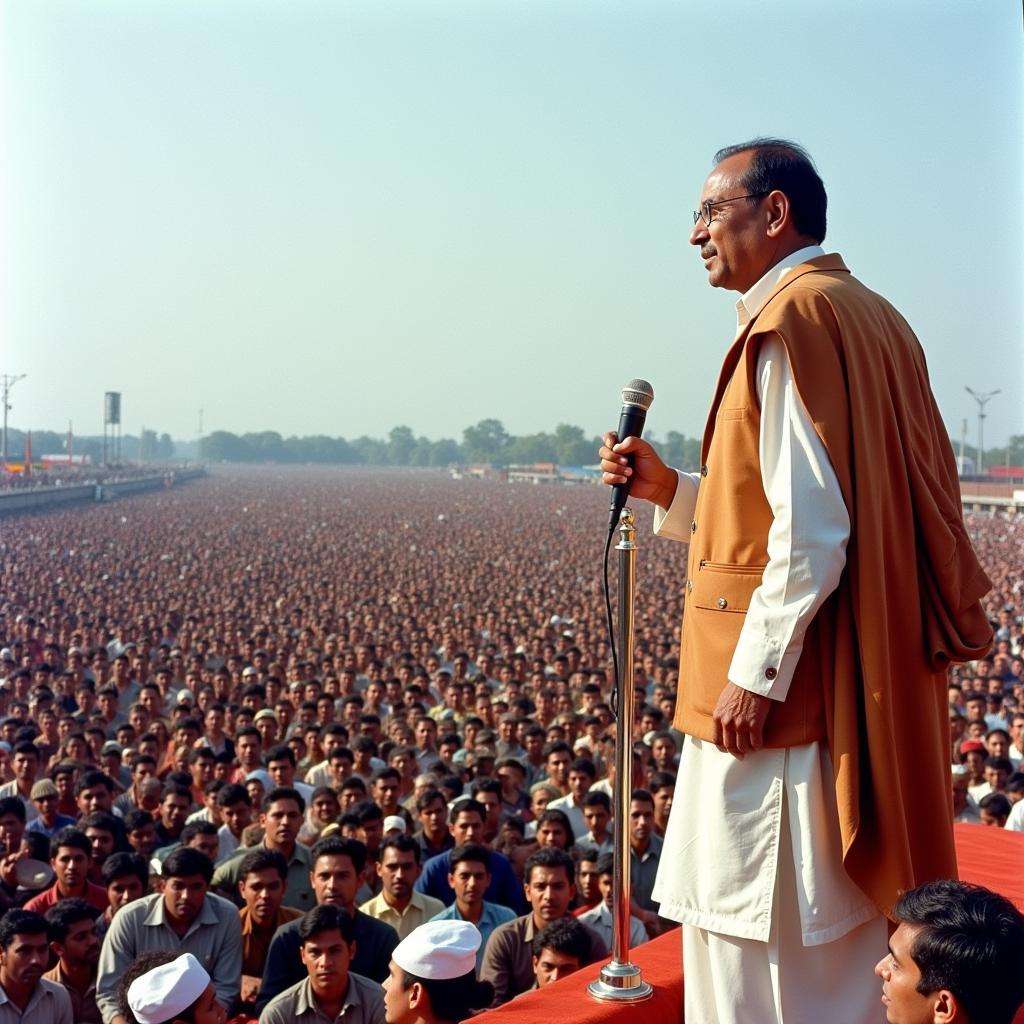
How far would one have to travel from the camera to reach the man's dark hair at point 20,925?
4.91 meters

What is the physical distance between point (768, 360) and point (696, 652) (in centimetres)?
57

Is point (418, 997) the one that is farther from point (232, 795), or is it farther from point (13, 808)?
point (13, 808)

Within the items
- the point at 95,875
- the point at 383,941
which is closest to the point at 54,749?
the point at 95,875

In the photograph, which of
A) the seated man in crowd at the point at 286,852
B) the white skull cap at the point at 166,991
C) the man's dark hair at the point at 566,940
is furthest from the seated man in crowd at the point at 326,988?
the seated man in crowd at the point at 286,852

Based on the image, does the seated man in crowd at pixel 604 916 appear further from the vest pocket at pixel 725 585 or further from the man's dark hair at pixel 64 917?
the vest pocket at pixel 725 585

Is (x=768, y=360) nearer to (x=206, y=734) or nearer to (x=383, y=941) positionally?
(x=383, y=941)

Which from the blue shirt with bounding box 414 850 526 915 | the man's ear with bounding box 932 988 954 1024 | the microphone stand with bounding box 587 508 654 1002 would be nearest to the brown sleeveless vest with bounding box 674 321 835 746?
the microphone stand with bounding box 587 508 654 1002

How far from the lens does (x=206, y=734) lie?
970 cm

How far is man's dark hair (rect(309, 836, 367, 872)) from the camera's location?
18.2 feet

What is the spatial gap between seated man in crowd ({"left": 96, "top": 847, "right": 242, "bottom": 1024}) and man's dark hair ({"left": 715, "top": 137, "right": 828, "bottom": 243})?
4.28 meters

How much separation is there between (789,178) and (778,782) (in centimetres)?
113

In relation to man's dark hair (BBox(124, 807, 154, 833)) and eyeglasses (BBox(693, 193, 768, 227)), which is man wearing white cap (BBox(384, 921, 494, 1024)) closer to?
eyeglasses (BBox(693, 193, 768, 227))

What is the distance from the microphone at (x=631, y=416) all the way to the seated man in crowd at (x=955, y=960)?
3.09ft

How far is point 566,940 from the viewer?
15.5 ft
